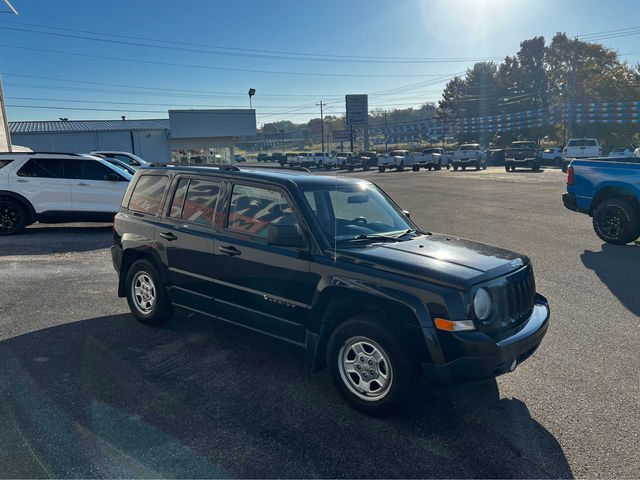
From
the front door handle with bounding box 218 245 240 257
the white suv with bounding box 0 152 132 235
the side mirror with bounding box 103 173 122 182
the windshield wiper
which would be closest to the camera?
the windshield wiper

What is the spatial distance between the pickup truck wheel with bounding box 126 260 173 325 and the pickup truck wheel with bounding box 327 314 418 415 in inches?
89.8

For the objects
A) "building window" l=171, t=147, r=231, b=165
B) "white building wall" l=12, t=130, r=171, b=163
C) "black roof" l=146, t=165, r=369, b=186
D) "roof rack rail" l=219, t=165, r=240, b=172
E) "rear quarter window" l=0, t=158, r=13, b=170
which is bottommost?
"black roof" l=146, t=165, r=369, b=186

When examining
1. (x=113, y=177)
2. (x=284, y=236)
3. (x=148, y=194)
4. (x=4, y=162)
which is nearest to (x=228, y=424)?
(x=284, y=236)

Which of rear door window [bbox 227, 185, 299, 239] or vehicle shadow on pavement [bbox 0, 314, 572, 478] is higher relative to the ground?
rear door window [bbox 227, 185, 299, 239]

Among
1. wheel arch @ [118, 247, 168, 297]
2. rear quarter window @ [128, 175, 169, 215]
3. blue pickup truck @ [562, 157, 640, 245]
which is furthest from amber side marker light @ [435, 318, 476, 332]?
blue pickup truck @ [562, 157, 640, 245]

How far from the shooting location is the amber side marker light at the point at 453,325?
3.07 metres

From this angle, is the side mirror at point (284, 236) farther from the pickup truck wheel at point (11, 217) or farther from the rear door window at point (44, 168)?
the pickup truck wheel at point (11, 217)

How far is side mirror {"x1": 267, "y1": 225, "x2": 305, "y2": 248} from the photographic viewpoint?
359 cm

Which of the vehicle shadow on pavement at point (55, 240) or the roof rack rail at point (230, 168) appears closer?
the roof rack rail at point (230, 168)

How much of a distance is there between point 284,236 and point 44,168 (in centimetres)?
983

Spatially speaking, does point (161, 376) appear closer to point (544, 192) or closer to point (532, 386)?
point (532, 386)

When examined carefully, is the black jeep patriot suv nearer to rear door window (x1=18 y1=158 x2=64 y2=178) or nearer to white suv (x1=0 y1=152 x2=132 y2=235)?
white suv (x1=0 y1=152 x2=132 y2=235)

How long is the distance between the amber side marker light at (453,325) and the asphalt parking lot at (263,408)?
730mm

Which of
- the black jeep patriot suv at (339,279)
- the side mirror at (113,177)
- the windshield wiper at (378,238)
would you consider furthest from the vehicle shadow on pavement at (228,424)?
the side mirror at (113,177)
